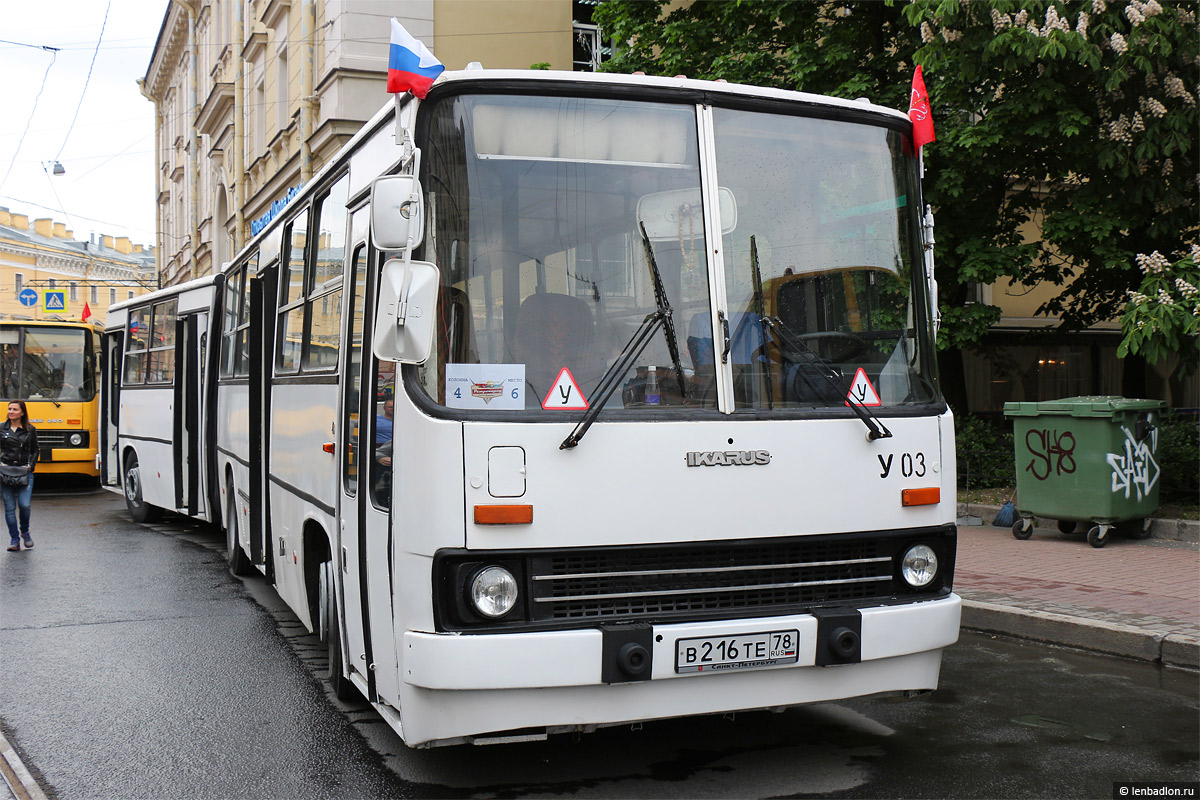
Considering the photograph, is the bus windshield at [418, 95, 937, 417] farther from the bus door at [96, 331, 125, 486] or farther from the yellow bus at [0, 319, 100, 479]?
the yellow bus at [0, 319, 100, 479]

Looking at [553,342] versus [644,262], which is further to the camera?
[644,262]

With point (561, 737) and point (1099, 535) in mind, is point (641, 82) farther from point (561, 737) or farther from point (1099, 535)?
point (1099, 535)

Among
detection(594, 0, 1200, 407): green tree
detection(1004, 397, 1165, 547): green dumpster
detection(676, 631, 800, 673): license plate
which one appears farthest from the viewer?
detection(594, 0, 1200, 407): green tree

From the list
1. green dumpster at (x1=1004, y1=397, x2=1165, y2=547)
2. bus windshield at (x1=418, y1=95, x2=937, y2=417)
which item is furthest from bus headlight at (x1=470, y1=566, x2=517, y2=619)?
green dumpster at (x1=1004, y1=397, x2=1165, y2=547)

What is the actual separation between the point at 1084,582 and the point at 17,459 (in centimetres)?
1076

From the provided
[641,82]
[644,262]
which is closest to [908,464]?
[644,262]

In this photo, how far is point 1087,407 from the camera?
11.3 metres

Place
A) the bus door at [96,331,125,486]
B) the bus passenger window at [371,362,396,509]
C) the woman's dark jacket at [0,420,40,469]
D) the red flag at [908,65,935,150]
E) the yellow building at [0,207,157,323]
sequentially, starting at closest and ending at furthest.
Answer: the bus passenger window at [371,362,396,509]
the red flag at [908,65,935,150]
the woman's dark jacket at [0,420,40,469]
the bus door at [96,331,125,486]
the yellow building at [0,207,157,323]

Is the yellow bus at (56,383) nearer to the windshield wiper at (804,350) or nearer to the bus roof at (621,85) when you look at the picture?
the bus roof at (621,85)

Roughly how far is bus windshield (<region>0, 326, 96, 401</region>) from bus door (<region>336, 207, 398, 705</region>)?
17.0 meters

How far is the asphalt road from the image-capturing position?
16.0 ft

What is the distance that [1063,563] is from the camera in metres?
10.4

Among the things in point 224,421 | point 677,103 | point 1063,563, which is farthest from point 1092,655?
point 224,421

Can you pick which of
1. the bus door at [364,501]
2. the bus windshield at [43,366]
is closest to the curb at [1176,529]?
the bus door at [364,501]
